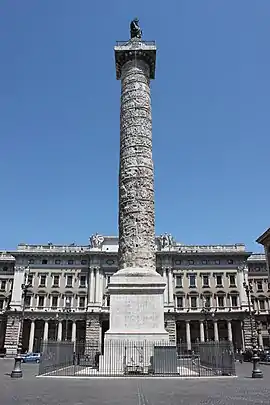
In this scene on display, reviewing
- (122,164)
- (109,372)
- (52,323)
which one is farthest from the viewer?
(52,323)

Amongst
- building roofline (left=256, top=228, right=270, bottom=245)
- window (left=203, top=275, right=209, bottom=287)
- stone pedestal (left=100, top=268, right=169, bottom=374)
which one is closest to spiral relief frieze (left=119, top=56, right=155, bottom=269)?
stone pedestal (left=100, top=268, right=169, bottom=374)

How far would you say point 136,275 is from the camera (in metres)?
13.7

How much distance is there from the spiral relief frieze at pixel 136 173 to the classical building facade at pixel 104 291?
2539cm

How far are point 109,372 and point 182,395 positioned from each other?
5.28m

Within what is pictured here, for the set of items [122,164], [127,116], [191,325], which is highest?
[127,116]

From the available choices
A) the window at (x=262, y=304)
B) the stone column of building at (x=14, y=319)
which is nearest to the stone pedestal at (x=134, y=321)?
the stone column of building at (x=14, y=319)

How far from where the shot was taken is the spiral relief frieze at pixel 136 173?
48.0 ft

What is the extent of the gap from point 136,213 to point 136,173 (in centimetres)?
172

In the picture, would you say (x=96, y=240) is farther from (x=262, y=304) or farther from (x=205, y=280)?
(x=262, y=304)

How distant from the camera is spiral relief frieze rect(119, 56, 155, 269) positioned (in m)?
14.6

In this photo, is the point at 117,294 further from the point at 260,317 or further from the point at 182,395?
the point at 260,317

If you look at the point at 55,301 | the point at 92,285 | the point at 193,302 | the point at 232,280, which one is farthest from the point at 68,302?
the point at 232,280

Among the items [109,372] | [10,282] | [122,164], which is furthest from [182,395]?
[10,282]

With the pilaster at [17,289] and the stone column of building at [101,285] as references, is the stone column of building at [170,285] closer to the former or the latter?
the stone column of building at [101,285]
